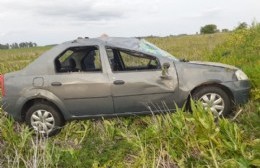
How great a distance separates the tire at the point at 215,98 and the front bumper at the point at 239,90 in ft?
0.42

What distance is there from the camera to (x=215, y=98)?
6.04 metres

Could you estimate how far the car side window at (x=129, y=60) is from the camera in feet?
20.6

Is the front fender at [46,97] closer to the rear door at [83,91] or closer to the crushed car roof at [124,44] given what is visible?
the rear door at [83,91]

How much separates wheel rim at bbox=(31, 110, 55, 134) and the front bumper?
288cm

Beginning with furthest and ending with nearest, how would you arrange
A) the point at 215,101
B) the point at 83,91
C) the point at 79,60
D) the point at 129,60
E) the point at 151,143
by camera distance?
the point at 129,60
the point at 79,60
the point at 83,91
the point at 215,101
the point at 151,143

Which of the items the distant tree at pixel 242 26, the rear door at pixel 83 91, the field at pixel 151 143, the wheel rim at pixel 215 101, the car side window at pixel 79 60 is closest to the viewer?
the field at pixel 151 143

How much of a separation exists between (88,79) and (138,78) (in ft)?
2.64

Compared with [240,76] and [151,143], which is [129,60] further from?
[151,143]

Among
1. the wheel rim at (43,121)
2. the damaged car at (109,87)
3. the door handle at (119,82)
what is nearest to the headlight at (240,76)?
the damaged car at (109,87)

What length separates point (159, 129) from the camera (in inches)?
195

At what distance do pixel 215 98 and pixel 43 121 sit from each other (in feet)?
9.25

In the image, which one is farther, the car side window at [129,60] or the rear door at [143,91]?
the car side window at [129,60]

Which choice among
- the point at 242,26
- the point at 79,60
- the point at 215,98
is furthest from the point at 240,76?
the point at 242,26

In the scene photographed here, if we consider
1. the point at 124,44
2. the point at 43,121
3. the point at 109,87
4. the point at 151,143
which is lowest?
the point at 151,143
